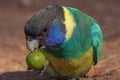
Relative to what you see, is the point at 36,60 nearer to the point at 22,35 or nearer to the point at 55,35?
the point at 55,35

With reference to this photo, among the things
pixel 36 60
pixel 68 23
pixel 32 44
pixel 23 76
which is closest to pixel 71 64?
pixel 36 60

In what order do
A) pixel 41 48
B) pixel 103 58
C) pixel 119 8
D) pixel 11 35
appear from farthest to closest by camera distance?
pixel 119 8, pixel 11 35, pixel 103 58, pixel 41 48

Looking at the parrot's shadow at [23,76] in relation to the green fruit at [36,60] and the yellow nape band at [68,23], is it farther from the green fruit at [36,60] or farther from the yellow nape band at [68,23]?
the yellow nape band at [68,23]

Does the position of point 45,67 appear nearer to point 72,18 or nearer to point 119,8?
point 72,18

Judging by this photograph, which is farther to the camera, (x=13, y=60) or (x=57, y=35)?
(x=13, y=60)

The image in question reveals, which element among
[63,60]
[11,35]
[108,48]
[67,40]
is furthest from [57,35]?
[11,35]

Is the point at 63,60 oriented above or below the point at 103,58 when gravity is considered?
above

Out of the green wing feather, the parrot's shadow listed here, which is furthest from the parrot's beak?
the parrot's shadow

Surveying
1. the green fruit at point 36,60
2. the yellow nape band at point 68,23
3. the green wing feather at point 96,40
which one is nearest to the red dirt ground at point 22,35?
the green wing feather at point 96,40
